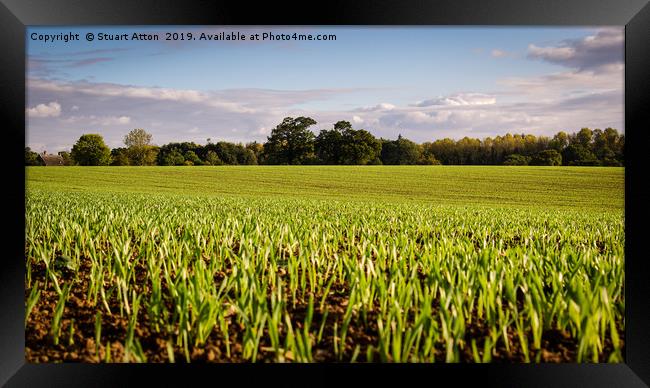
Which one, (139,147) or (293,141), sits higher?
(293,141)

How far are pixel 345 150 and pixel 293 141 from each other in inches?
84.6

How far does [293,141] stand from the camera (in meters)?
15.4

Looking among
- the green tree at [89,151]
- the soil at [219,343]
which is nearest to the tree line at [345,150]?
the green tree at [89,151]

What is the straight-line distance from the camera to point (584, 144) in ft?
48.5

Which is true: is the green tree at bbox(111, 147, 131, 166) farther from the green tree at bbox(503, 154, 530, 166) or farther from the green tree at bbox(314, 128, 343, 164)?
the green tree at bbox(503, 154, 530, 166)

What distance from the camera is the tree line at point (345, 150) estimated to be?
14.3 metres

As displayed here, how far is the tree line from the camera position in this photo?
14328mm

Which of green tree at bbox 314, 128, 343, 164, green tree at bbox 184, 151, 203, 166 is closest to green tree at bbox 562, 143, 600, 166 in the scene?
green tree at bbox 314, 128, 343, 164
